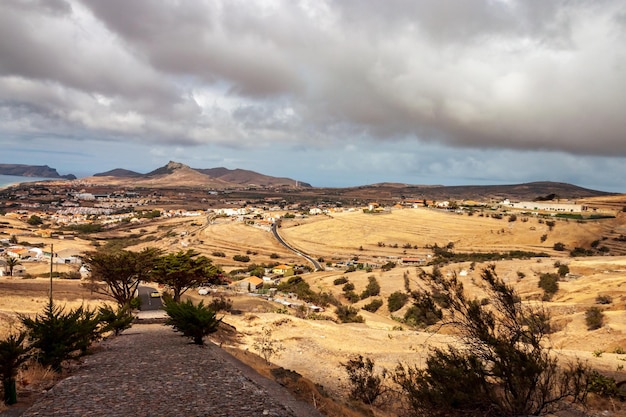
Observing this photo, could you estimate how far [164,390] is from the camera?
8.25 metres

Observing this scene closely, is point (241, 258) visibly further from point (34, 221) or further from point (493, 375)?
point (34, 221)

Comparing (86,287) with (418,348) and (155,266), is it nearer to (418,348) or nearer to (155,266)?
(155,266)

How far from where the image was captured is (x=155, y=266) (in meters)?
23.9

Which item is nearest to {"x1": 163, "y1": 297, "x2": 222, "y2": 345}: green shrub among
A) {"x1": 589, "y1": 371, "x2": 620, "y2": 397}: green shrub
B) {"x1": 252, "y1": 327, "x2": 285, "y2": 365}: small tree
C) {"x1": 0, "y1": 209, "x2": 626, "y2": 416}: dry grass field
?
{"x1": 252, "y1": 327, "x2": 285, "y2": 365}: small tree

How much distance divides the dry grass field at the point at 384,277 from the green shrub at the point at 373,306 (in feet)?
1.79

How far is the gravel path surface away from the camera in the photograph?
23.4 ft

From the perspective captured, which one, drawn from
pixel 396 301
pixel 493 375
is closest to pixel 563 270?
pixel 396 301

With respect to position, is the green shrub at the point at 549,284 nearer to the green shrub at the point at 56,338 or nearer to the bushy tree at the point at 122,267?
the bushy tree at the point at 122,267

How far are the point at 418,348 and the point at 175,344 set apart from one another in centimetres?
1173

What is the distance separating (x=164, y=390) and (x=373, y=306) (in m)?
31.0

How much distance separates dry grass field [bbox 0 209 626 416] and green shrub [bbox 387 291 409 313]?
74cm

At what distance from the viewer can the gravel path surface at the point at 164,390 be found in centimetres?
714

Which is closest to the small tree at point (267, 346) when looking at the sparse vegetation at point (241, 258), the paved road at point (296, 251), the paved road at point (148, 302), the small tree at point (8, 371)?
the paved road at point (148, 302)

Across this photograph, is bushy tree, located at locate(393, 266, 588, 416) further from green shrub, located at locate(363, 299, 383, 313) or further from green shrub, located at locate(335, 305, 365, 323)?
green shrub, located at locate(363, 299, 383, 313)
